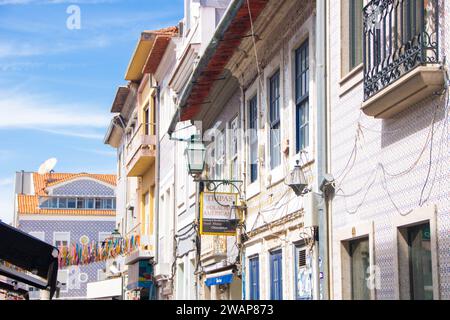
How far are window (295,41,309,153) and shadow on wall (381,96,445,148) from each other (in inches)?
137

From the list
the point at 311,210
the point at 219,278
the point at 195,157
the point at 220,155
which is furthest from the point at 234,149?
the point at 311,210

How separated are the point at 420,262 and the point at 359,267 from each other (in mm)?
1971

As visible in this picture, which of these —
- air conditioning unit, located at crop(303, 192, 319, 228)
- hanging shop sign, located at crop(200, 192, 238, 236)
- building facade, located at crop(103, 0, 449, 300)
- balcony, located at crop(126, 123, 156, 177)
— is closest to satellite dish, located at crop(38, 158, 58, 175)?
balcony, located at crop(126, 123, 156, 177)

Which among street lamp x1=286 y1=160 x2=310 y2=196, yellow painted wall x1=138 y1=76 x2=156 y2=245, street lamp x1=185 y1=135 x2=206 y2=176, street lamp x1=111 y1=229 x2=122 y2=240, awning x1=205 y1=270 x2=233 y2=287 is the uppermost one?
yellow painted wall x1=138 y1=76 x2=156 y2=245

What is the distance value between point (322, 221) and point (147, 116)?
72.7 feet

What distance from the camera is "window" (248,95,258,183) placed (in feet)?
58.4

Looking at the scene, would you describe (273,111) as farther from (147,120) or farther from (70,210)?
(70,210)

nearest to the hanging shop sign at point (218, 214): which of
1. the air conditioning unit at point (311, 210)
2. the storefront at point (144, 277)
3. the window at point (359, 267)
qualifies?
the air conditioning unit at point (311, 210)

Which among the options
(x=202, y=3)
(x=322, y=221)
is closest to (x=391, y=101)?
(x=322, y=221)

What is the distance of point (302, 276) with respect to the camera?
14336 millimetres

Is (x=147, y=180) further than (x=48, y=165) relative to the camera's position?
No

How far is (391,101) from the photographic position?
402 inches

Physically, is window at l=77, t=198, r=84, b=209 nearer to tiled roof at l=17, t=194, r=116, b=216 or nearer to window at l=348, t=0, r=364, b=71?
tiled roof at l=17, t=194, r=116, b=216
